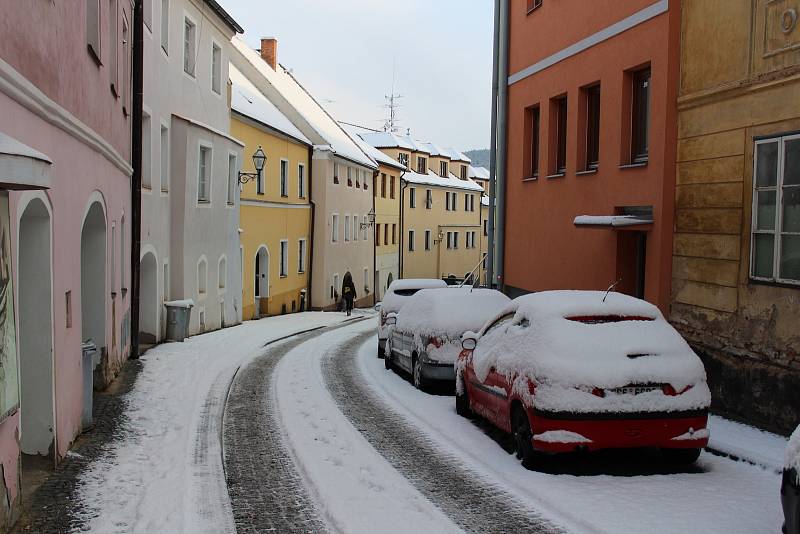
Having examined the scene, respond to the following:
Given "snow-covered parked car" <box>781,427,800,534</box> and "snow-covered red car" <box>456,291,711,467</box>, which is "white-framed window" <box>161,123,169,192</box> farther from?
"snow-covered parked car" <box>781,427,800,534</box>

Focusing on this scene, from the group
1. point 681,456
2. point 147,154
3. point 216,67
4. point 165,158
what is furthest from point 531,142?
point 681,456

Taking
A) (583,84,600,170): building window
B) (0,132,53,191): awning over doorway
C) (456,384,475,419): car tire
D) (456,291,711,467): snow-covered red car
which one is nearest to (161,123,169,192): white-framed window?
(583,84,600,170): building window

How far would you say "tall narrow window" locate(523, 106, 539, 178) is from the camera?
18672 millimetres

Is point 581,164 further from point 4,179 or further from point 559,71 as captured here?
point 4,179

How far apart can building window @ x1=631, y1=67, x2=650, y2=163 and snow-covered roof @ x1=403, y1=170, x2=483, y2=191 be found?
46614 mm

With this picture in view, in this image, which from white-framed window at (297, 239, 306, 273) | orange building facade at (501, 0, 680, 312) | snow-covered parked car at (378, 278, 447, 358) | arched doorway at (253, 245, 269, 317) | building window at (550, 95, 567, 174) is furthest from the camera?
white-framed window at (297, 239, 306, 273)

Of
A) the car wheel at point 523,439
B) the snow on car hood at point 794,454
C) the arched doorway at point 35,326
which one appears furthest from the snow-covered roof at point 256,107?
the snow on car hood at point 794,454

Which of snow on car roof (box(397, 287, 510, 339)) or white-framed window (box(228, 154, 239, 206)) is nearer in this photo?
snow on car roof (box(397, 287, 510, 339))

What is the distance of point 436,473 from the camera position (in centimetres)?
791

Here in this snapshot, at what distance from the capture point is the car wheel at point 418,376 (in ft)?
43.1

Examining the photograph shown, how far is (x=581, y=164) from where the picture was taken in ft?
51.9

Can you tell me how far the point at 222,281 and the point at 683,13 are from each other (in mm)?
17263

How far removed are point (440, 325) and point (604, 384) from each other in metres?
5.58

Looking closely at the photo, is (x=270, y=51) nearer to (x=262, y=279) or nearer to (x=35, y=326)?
(x=262, y=279)
